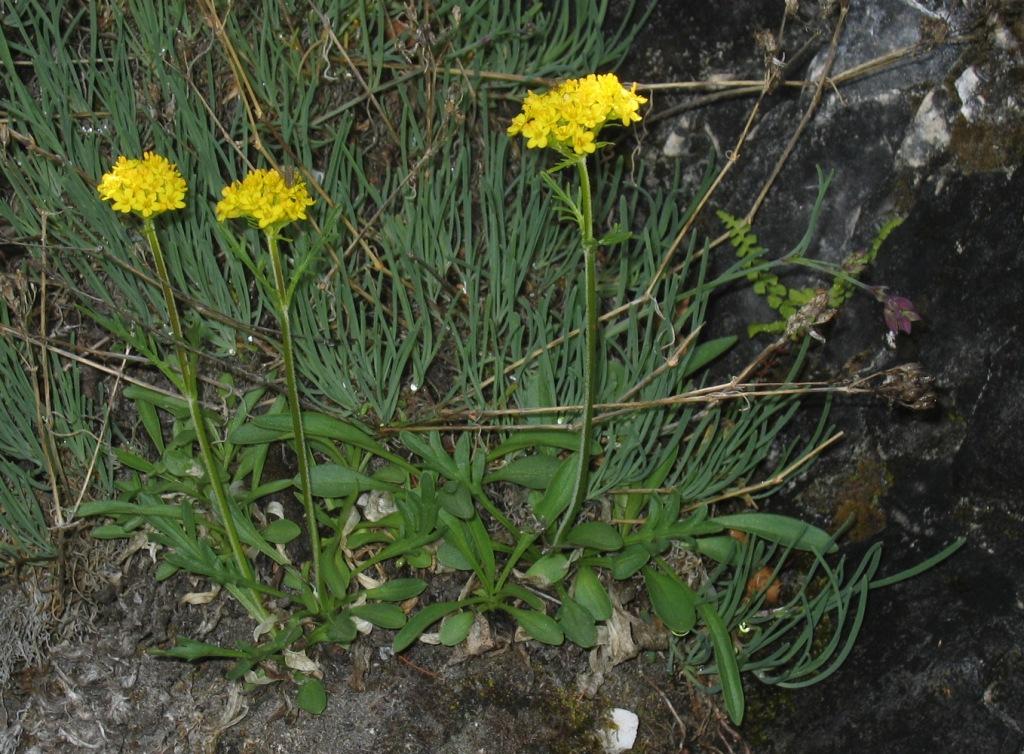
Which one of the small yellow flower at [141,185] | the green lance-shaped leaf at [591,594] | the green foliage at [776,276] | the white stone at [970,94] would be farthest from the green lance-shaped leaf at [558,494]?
the white stone at [970,94]

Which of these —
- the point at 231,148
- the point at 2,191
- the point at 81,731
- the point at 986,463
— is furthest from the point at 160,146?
the point at 986,463

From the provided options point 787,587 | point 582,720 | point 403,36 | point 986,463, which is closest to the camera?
point 986,463

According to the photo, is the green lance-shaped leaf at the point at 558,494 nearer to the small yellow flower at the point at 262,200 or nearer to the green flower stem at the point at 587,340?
the green flower stem at the point at 587,340

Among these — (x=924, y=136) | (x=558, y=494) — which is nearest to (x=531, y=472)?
(x=558, y=494)

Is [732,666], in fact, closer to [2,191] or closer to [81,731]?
[81,731]

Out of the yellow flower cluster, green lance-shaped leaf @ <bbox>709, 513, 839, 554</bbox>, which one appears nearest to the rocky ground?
green lance-shaped leaf @ <bbox>709, 513, 839, 554</bbox>

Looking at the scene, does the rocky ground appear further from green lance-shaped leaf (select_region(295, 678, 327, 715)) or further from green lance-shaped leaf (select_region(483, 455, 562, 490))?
green lance-shaped leaf (select_region(483, 455, 562, 490))
